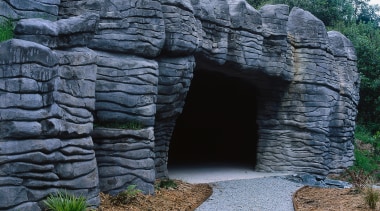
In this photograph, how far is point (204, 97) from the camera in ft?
51.6

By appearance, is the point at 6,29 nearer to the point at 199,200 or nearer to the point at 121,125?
the point at 121,125

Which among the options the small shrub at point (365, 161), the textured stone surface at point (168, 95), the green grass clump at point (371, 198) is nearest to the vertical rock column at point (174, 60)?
the textured stone surface at point (168, 95)

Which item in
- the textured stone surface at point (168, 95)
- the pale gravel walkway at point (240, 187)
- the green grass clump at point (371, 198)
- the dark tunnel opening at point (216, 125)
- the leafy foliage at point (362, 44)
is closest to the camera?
the green grass clump at point (371, 198)

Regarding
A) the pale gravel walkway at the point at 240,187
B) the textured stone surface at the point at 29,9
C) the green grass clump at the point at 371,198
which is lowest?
the pale gravel walkway at the point at 240,187

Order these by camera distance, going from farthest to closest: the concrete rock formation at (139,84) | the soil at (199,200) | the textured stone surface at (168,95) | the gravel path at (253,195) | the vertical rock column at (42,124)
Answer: the textured stone surface at (168,95), the gravel path at (253,195), the soil at (199,200), the concrete rock formation at (139,84), the vertical rock column at (42,124)

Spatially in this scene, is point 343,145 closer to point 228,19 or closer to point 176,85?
point 228,19

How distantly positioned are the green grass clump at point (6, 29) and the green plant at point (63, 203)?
2002 mm

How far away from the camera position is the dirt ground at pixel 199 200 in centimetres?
702

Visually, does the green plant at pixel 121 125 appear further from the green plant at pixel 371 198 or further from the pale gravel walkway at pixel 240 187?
the green plant at pixel 371 198

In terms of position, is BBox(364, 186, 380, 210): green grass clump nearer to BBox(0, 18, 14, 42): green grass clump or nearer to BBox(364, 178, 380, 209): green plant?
BBox(364, 178, 380, 209): green plant

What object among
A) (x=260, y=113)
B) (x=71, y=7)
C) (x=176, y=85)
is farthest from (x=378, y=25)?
(x=71, y=7)

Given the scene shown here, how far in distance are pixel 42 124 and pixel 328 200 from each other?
546 cm

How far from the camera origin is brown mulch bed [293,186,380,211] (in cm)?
781

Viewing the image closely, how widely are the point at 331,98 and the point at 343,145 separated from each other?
2.22m
